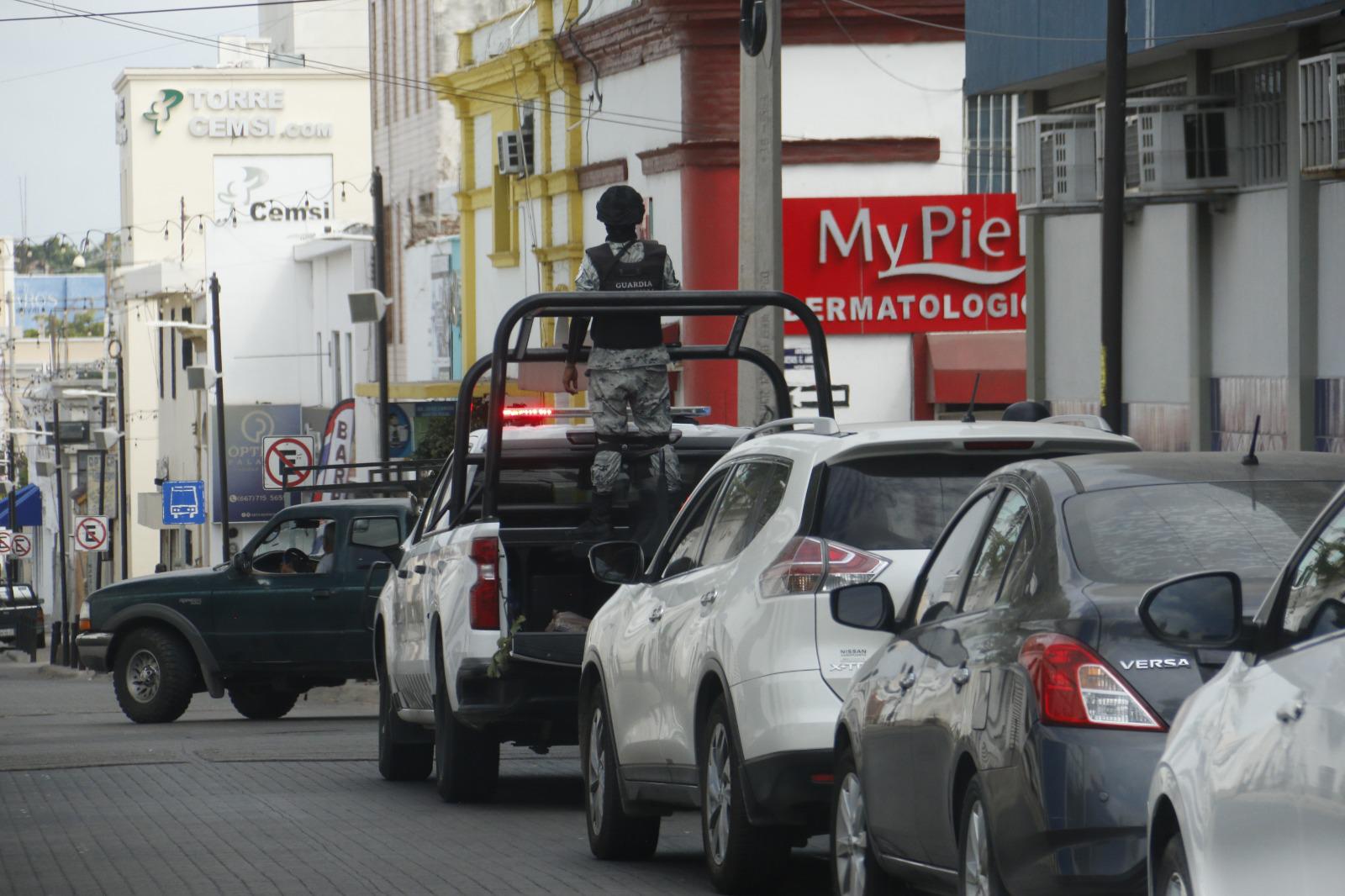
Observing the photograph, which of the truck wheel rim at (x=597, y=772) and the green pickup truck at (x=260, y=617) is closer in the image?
the truck wheel rim at (x=597, y=772)

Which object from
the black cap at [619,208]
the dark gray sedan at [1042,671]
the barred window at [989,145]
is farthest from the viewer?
the barred window at [989,145]

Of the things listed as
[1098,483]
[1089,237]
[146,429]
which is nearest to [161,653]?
[1089,237]

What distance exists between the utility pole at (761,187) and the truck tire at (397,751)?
502 centimetres

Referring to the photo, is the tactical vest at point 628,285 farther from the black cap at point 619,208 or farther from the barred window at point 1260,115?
the barred window at point 1260,115

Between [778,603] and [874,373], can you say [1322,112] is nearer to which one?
[778,603]

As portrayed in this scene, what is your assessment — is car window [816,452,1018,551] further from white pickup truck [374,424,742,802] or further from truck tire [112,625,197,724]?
truck tire [112,625,197,724]

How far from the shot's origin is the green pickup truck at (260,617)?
2133cm

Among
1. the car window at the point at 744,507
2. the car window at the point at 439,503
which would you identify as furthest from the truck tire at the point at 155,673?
the car window at the point at 744,507

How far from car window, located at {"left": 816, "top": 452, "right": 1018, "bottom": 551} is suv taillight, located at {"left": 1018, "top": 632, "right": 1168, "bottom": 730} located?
8.20 ft

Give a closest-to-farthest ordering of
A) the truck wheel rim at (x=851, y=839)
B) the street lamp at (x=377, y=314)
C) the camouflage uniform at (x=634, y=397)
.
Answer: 1. the truck wheel rim at (x=851, y=839)
2. the camouflage uniform at (x=634, y=397)
3. the street lamp at (x=377, y=314)

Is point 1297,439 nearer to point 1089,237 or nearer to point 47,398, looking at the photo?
point 1089,237

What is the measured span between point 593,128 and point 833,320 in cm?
621

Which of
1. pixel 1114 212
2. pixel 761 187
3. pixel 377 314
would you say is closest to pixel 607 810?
pixel 1114 212

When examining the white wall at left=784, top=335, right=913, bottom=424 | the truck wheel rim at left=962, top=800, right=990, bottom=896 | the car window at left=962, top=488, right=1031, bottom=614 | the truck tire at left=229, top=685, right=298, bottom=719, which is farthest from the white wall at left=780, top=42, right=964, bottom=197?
the truck wheel rim at left=962, top=800, right=990, bottom=896
